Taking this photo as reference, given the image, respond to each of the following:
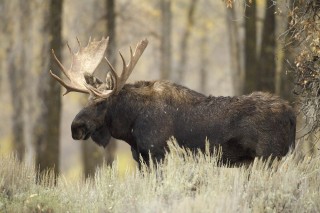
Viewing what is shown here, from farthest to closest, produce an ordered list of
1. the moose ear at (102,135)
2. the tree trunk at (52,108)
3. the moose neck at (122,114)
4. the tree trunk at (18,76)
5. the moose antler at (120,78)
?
1. the tree trunk at (18,76)
2. the tree trunk at (52,108)
3. the moose ear at (102,135)
4. the moose neck at (122,114)
5. the moose antler at (120,78)

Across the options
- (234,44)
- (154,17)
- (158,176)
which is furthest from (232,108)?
(154,17)

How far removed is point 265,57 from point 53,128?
16.5 feet

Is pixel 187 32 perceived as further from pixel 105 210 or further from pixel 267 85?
pixel 105 210

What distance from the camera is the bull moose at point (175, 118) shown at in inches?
466

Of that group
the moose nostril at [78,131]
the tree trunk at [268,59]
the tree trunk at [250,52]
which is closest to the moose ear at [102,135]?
the moose nostril at [78,131]

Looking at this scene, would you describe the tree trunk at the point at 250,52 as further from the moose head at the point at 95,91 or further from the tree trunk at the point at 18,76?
the tree trunk at the point at 18,76

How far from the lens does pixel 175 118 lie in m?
12.5

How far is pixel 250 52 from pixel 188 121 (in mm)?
6741

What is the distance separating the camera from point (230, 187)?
9695mm

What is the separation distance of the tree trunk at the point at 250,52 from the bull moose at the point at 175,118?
5770 mm

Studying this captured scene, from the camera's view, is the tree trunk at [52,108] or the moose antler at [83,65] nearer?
the moose antler at [83,65]

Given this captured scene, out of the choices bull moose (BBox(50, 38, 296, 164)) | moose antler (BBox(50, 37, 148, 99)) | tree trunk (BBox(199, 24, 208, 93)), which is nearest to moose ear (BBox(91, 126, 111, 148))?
bull moose (BBox(50, 38, 296, 164))

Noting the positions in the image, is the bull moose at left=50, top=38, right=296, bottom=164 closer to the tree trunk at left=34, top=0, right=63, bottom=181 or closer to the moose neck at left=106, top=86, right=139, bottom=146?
the moose neck at left=106, top=86, right=139, bottom=146

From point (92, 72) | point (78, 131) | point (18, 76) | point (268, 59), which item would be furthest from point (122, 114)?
point (18, 76)
